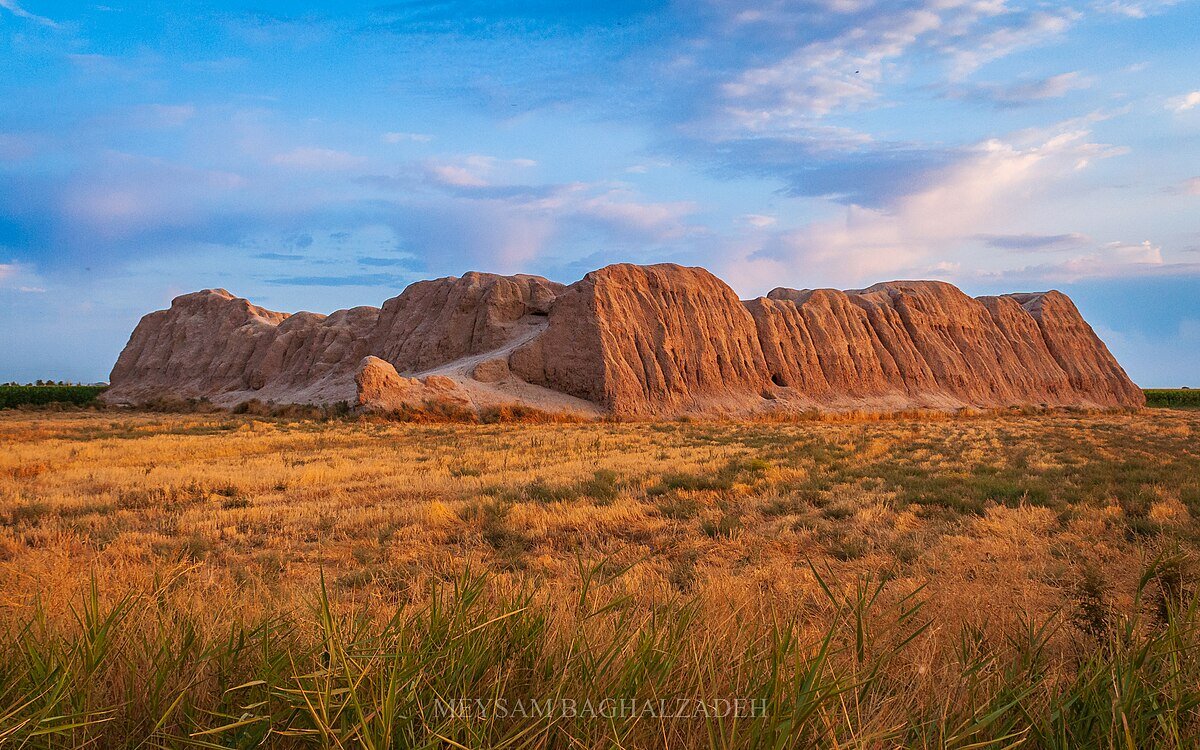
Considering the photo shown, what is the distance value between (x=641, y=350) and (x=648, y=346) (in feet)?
1.55

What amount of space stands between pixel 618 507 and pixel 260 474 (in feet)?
24.9

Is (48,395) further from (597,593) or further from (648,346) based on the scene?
(597,593)

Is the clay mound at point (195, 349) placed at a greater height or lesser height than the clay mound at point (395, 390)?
greater

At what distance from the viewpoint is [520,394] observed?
3444 centimetres

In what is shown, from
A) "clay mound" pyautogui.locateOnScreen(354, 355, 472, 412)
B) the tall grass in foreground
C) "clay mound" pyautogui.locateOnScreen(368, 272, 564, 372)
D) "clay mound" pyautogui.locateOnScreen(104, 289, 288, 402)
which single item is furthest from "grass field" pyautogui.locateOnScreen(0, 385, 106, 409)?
the tall grass in foreground

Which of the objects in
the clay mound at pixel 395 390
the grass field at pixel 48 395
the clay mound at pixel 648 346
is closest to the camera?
the clay mound at pixel 395 390

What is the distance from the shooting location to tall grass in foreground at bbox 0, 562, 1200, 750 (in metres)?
1.82

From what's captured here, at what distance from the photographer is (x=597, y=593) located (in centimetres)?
348

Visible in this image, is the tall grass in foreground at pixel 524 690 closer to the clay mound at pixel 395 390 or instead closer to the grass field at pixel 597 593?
the grass field at pixel 597 593

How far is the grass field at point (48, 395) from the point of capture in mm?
53062

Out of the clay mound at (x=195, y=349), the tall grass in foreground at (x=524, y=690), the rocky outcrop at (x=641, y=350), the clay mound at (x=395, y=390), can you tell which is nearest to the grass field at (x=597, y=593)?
the tall grass in foreground at (x=524, y=690)

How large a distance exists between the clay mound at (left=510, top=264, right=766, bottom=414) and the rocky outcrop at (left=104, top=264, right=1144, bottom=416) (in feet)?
0.29

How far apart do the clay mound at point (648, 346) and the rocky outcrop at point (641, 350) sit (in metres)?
0.09

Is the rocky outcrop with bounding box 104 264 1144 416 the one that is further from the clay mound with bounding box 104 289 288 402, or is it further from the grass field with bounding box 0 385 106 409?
the grass field with bounding box 0 385 106 409
